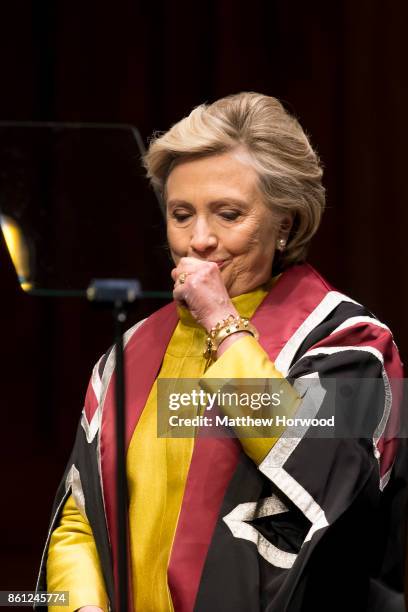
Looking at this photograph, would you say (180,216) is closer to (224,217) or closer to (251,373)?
(224,217)

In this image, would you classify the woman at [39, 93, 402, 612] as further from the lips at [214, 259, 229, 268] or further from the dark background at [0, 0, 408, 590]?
the dark background at [0, 0, 408, 590]

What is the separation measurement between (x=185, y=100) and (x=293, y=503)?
1469 millimetres

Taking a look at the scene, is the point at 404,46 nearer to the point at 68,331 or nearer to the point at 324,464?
the point at 68,331

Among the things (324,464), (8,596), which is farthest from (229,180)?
(8,596)

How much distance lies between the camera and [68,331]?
3.10m

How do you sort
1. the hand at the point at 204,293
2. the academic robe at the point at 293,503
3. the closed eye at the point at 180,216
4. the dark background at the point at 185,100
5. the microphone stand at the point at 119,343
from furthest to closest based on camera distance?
1. the dark background at the point at 185,100
2. the closed eye at the point at 180,216
3. the hand at the point at 204,293
4. the academic robe at the point at 293,503
5. the microphone stand at the point at 119,343

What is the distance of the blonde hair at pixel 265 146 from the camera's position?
1936 millimetres

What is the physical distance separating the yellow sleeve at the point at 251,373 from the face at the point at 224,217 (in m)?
0.18

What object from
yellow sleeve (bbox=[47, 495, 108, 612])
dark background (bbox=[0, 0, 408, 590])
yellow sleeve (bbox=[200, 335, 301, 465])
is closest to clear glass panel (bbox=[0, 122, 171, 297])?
yellow sleeve (bbox=[200, 335, 301, 465])

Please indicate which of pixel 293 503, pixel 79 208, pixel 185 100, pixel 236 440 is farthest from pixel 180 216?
pixel 185 100

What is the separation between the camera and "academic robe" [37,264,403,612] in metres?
1.74

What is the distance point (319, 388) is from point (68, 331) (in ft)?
4.62

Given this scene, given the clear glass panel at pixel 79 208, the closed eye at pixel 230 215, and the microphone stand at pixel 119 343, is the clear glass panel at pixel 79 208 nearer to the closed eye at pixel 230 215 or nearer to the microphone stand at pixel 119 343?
the closed eye at pixel 230 215

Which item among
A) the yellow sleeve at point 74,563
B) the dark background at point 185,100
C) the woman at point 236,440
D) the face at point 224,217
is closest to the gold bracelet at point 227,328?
the woman at point 236,440
